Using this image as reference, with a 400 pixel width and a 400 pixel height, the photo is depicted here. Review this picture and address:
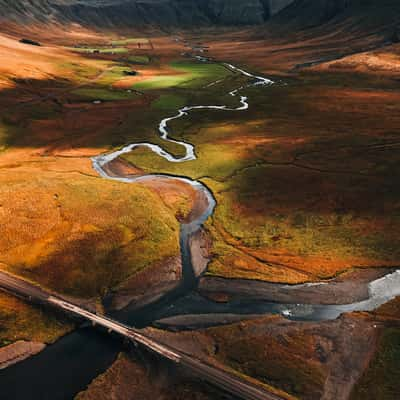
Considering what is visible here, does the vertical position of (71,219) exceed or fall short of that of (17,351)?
it exceeds it

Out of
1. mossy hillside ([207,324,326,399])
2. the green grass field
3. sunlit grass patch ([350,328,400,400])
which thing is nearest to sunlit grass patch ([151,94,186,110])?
the green grass field

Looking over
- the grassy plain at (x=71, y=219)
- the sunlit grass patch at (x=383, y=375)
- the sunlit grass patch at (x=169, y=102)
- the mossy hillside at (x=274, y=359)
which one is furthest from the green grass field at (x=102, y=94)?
the sunlit grass patch at (x=383, y=375)

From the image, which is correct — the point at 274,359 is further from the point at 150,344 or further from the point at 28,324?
the point at 28,324

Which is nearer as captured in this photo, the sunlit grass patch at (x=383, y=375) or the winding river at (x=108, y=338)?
the sunlit grass patch at (x=383, y=375)

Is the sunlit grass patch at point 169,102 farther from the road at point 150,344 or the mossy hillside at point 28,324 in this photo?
the mossy hillside at point 28,324

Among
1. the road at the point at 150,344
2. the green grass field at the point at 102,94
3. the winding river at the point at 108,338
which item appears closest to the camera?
the road at the point at 150,344

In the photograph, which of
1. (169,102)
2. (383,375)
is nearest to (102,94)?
(169,102)

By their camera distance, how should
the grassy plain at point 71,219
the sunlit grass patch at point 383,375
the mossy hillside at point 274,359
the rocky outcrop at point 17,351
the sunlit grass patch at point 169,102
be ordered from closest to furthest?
the sunlit grass patch at point 383,375, the mossy hillside at point 274,359, the rocky outcrop at point 17,351, the grassy plain at point 71,219, the sunlit grass patch at point 169,102

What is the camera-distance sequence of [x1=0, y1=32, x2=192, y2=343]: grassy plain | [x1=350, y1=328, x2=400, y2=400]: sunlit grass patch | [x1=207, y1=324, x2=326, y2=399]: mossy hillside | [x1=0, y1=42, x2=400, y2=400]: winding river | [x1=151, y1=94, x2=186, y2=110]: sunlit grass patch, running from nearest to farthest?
1. [x1=350, y1=328, x2=400, y2=400]: sunlit grass patch
2. [x1=207, y1=324, x2=326, y2=399]: mossy hillside
3. [x1=0, y1=42, x2=400, y2=400]: winding river
4. [x1=0, y1=32, x2=192, y2=343]: grassy plain
5. [x1=151, y1=94, x2=186, y2=110]: sunlit grass patch

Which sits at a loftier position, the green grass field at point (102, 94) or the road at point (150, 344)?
the green grass field at point (102, 94)

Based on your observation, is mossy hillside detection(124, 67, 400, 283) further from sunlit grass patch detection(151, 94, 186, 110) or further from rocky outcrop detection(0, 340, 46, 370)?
rocky outcrop detection(0, 340, 46, 370)
